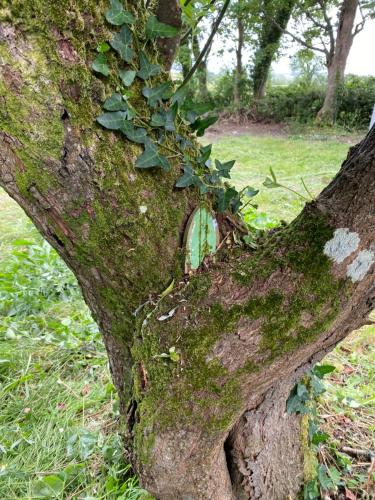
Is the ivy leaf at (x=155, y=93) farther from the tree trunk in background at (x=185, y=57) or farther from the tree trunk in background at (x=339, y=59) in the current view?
the tree trunk in background at (x=339, y=59)

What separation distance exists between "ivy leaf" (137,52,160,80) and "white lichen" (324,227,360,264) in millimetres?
602

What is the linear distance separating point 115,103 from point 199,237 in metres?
0.41

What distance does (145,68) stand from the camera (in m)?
1.01

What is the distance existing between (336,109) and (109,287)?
1142 cm

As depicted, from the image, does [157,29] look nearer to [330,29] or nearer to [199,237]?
[199,237]

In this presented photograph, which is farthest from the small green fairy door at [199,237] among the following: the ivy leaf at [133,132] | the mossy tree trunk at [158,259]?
Result: the ivy leaf at [133,132]

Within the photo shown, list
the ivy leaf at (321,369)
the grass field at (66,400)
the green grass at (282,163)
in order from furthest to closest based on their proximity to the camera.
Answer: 1. the green grass at (282,163)
2. the grass field at (66,400)
3. the ivy leaf at (321,369)

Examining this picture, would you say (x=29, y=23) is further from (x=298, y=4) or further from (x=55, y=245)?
(x=298, y=4)

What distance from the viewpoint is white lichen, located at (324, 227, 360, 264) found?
965mm

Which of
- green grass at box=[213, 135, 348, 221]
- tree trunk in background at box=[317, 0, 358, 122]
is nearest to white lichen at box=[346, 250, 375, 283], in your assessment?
green grass at box=[213, 135, 348, 221]

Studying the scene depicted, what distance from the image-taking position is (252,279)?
108cm

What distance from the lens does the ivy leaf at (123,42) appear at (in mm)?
946

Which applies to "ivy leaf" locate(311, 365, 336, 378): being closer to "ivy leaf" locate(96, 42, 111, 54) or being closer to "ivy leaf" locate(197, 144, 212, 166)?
"ivy leaf" locate(197, 144, 212, 166)

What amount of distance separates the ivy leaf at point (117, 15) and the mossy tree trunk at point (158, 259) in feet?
0.08
